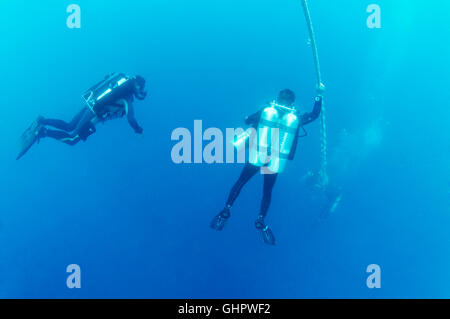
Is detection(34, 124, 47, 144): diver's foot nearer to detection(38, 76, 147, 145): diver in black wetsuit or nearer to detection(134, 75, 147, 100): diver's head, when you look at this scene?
detection(38, 76, 147, 145): diver in black wetsuit

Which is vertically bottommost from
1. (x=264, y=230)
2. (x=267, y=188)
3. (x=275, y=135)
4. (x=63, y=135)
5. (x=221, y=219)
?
(x=264, y=230)

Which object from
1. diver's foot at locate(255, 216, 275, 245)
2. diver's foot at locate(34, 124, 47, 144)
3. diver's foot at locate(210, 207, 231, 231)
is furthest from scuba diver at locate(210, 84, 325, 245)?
diver's foot at locate(34, 124, 47, 144)

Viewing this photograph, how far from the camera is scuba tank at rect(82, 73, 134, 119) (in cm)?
847

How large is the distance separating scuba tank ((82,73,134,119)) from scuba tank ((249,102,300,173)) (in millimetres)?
3463

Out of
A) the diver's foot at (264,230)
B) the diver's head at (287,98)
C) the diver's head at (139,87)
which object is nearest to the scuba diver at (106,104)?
the diver's head at (139,87)

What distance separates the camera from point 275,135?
7.70 meters

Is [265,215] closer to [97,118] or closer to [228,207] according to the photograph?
[228,207]

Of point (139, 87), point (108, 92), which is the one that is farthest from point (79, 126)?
point (139, 87)

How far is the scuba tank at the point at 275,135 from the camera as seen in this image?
771 cm

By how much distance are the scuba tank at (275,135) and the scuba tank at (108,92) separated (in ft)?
11.4

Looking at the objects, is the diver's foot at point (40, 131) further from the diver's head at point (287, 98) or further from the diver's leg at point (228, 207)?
the diver's head at point (287, 98)

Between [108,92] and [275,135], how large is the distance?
4251mm

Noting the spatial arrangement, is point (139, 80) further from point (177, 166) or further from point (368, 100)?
point (368, 100)
